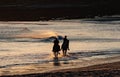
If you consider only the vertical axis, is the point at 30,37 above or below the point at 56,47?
below

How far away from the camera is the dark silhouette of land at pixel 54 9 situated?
114m

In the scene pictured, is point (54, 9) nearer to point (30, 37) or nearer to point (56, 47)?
point (30, 37)

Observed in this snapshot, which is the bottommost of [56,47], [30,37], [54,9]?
[54,9]

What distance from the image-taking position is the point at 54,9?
12594cm

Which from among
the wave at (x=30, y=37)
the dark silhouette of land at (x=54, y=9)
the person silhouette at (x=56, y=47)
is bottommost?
the dark silhouette of land at (x=54, y=9)

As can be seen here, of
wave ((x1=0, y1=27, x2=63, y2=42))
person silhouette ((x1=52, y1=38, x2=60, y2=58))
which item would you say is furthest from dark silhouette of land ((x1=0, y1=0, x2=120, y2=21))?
person silhouette ((x1=52, y1=38, x2=60, y2=58))

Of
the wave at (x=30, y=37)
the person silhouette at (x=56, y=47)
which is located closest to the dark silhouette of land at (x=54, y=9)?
the wave at (x=30, y=37)

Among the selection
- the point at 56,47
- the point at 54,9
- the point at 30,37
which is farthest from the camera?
the point at 54,9

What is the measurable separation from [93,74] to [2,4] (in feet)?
368

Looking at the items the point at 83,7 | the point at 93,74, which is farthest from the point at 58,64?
the point at 83,7

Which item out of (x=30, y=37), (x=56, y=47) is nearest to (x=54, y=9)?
(x=30, y=37)

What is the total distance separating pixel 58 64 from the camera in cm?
3064

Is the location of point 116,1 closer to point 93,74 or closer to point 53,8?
point 53,8

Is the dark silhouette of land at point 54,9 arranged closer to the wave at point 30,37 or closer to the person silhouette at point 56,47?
the wave at point 30,37
